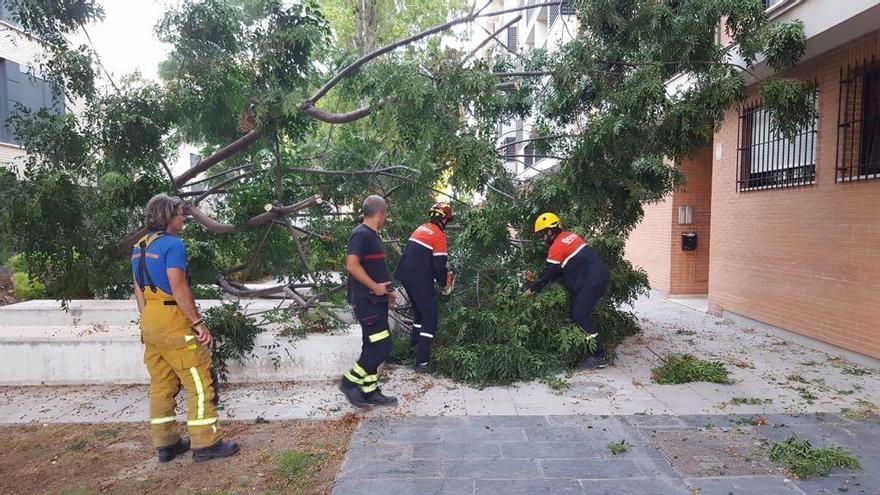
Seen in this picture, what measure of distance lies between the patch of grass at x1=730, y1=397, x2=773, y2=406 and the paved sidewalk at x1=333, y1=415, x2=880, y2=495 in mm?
327

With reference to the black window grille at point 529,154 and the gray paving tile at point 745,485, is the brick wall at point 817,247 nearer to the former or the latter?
the black window grille at point 529,154

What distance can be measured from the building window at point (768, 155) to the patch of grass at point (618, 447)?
184 inches

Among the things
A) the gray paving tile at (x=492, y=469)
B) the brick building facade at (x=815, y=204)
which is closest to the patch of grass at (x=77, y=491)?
the gray paving tile at (x=492, y=469)

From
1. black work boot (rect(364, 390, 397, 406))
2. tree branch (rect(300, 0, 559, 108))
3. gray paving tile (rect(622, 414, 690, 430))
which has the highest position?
tree branch (rect(300, 0, 559, 108))

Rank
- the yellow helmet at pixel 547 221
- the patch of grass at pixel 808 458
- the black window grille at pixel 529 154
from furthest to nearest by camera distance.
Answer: the black window grille at pixel 529 154
the yellow helmet at pixel 547 221
the patch of grass at pixel 808 458

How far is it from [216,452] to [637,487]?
271 centimetres

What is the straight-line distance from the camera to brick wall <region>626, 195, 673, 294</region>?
1121 centimetres

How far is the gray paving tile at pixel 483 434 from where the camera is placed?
13.9 feet

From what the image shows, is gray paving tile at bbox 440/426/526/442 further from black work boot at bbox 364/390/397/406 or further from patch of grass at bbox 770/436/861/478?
patch of grass at bbox 770/436/861/478

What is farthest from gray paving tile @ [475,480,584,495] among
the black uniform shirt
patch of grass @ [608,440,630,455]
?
the black uniform shirt

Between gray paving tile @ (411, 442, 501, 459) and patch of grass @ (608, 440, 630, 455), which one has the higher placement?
patch of grass @ (608, 440, 630, 455)

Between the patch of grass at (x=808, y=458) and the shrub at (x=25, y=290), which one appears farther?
the shrub at (x=25, y=290)

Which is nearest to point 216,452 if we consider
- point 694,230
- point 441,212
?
point 441,212

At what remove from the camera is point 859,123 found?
6.48m
